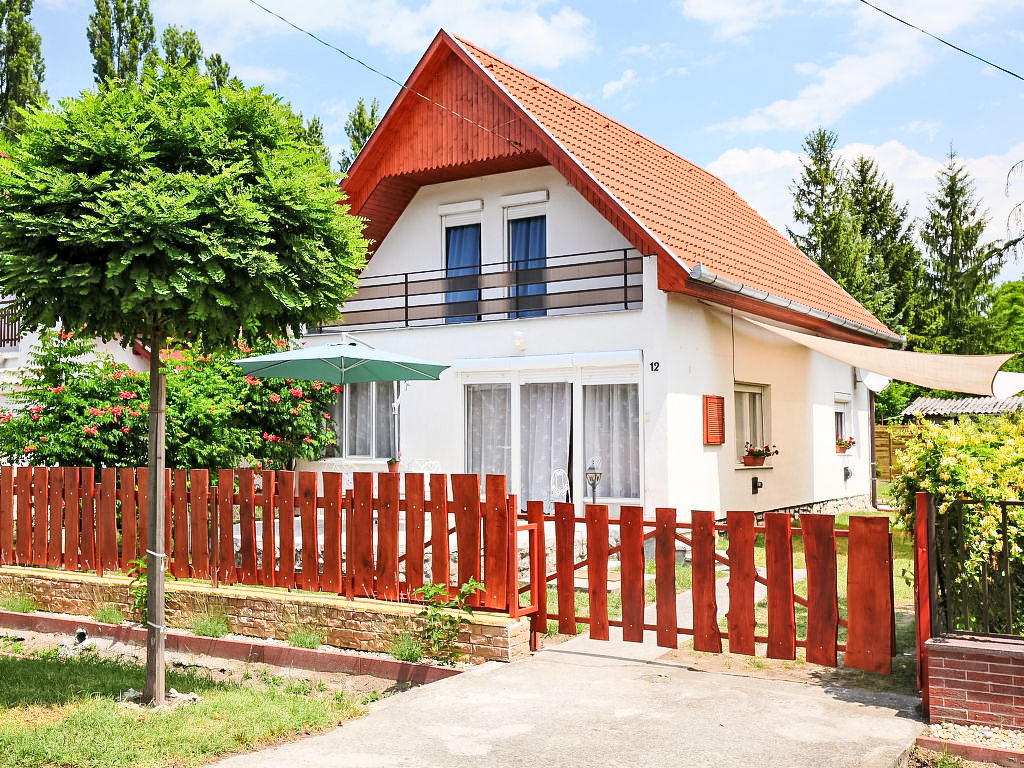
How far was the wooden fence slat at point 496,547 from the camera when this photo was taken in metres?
7.62

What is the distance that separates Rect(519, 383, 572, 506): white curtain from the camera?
14859mm

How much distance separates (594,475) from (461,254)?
5181mm

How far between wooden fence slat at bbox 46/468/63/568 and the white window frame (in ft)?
31.9

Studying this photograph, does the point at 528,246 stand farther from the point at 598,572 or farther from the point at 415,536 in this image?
the point at 598,572

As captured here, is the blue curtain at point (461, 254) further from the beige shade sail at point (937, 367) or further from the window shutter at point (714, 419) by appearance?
the beige shade sail at point (937, 367)

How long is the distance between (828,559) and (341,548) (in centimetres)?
402

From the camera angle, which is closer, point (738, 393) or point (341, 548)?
point (341, 548)

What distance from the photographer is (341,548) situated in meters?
8.48

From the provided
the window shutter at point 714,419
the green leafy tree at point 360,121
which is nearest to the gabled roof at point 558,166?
the window shutter at point 714,419

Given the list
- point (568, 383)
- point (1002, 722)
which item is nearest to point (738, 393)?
point (568, 383)

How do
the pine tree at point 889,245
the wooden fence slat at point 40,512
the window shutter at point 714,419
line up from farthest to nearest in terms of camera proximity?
1. the pine tree at point 889,245
2. the window shutter at point 714,419
3. the wooden fence slat at point 40,512

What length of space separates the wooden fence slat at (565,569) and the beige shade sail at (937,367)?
6.14 meters

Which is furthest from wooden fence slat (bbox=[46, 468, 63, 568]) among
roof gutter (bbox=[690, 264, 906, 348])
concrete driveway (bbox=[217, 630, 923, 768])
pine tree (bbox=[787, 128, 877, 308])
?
pine tree (bbox=[787, 128, 877, 308])

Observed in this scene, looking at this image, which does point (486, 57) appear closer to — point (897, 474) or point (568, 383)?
point (568, 383)
